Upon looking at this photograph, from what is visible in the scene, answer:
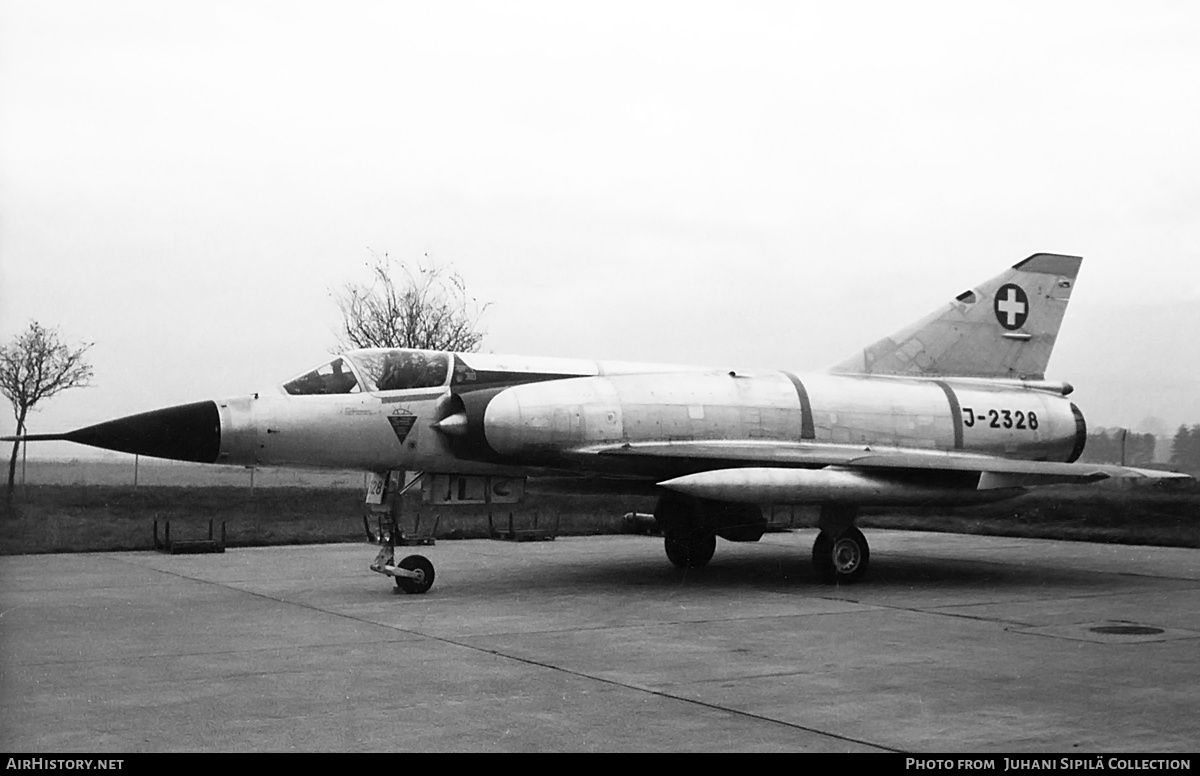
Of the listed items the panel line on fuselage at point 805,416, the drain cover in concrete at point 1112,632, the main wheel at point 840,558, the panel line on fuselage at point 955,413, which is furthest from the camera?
the panel line on fuselage at point 955,413

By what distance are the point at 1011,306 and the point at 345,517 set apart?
→ 547 inches

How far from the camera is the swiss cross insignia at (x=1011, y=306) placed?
1588cm

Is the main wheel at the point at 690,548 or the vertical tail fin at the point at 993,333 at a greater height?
the vertical tail fin at the point at 993,333

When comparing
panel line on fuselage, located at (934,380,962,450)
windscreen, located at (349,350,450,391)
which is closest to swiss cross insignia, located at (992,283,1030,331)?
panel line on fuselage, located at (934,380,962,450)

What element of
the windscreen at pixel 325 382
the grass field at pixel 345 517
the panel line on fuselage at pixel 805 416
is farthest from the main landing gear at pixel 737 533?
the windscreen at pixel 325 382

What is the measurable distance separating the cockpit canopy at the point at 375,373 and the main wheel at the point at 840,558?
15.5 feet

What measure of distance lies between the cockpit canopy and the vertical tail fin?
548 cm

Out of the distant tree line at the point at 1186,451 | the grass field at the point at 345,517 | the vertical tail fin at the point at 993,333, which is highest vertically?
the vertical tail fin at the point at 993,333

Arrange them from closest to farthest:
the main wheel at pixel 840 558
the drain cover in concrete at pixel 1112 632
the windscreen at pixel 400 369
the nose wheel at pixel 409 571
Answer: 1. the drain cover in concrete at pixel 1112 632
2. the nose wheel at pixel 409 571
3. the windscreen at pixel 400 369
4. the main wheel at pixel 840 558

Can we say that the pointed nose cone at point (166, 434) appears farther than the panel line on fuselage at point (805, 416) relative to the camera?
No

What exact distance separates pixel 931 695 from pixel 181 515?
18828 millimetres

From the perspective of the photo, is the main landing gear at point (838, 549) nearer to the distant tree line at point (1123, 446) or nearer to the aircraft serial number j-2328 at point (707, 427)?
the aircraft serial number j-2328 at point (707, 427)

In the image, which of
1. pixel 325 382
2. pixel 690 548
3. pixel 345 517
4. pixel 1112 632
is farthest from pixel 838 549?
pixel 345 517
